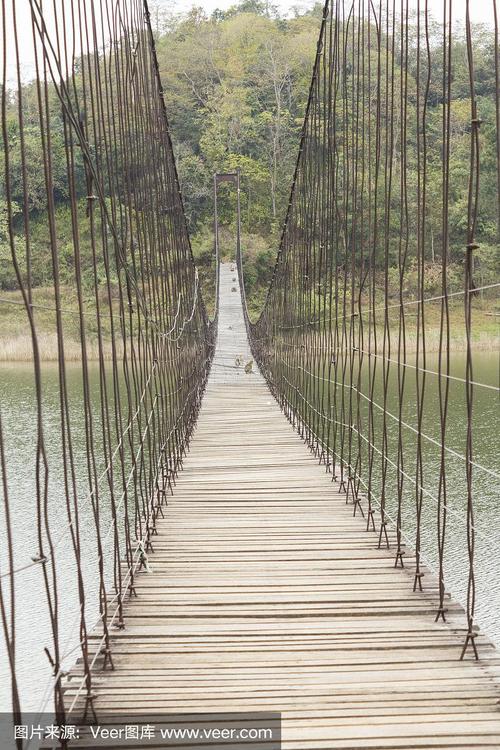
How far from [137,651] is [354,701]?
0.45m

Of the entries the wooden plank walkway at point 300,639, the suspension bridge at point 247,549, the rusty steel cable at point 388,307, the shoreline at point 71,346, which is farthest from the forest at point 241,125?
the wooden plank walkway at point 300,639

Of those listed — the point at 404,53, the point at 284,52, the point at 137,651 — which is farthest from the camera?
the point at 284,52

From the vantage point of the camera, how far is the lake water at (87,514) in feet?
13.3

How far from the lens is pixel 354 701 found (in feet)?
4.74

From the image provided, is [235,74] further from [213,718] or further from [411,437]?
[213,718]

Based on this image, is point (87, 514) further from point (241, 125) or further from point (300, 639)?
point (241, 125)

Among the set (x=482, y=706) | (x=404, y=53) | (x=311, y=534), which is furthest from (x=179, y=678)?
(x=404, y=53)

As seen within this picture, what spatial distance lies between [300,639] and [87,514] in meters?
4.53

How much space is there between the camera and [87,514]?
20.0 ft

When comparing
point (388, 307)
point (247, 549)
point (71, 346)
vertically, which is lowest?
point (71, 346)

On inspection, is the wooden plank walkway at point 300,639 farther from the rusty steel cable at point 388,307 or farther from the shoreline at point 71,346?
the shoreline at point 71,346

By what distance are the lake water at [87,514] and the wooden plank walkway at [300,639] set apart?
0.71 ft

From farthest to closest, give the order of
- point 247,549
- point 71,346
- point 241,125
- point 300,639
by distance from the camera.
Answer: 1. point 241,125
2. point 71,346
3. point 247,549
4. point 300,639

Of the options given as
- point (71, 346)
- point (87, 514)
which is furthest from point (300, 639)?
point (71, 346)
